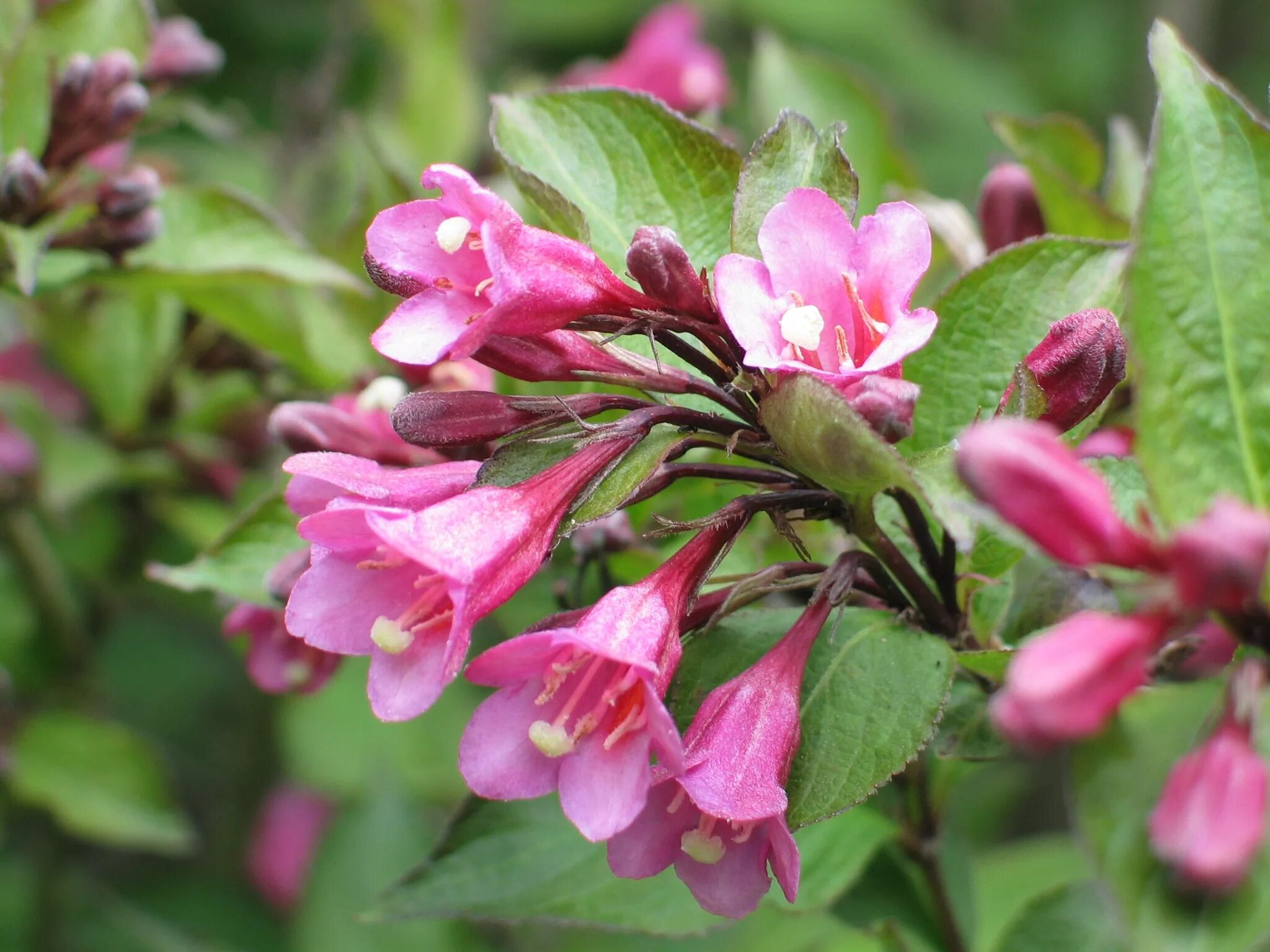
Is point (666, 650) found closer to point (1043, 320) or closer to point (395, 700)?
point (395, 700)

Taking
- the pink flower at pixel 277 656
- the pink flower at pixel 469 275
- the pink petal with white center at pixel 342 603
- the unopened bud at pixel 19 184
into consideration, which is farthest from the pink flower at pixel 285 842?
the pink flower at pixel 469 275

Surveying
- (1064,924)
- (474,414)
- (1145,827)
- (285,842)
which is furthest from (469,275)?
(285,842)

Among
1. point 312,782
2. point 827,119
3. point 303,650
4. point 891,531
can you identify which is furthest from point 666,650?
point 312,782

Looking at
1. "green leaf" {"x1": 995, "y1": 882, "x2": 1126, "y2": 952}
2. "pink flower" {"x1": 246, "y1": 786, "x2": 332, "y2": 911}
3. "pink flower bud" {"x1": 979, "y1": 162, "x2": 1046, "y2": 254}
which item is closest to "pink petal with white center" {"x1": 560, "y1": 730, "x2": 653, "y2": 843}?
"green leaf" {"x1": 995, "y1": 882, "x2": 1126, "y2": 952}

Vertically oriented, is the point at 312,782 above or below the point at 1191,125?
below

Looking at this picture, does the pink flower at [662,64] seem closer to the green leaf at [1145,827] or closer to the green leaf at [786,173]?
the green leaf at [786,173]
